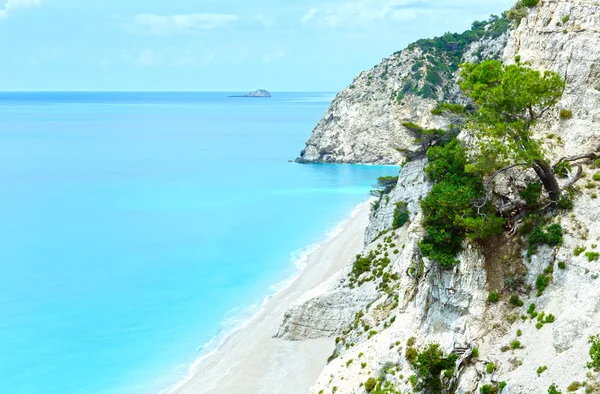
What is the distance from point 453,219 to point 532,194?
3116mm

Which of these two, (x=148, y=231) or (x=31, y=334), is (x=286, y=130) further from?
(x=31, y=334)

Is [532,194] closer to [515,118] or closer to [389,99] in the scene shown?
[515,118]

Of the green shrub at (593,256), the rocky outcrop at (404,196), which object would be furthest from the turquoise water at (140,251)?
the green shrub at (593,256)

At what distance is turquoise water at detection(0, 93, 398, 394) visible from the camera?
38.8 meters

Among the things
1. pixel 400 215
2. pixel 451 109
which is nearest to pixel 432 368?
pixel 451 109

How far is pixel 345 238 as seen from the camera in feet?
197

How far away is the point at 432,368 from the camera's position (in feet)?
68.2

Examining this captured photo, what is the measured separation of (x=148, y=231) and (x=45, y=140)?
96147mm

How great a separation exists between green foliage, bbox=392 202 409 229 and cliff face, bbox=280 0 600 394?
540 cm

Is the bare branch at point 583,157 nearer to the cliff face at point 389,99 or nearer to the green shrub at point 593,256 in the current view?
the green shrub at point 593,256

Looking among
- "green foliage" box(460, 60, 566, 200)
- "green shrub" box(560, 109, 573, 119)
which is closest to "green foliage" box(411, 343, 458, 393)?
"green foliage" box(460, 60, 566, 200)

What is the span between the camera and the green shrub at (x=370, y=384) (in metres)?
22.9

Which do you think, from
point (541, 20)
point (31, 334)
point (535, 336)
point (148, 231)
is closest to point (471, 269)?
point (535, 336)

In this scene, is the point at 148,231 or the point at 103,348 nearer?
the point at 103,348
